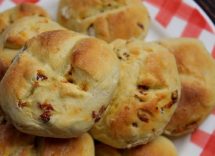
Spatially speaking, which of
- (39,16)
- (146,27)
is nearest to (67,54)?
(39,16)

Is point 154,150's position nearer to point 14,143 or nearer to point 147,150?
point 147,150

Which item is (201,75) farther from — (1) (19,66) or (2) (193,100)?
(1) (19,66)

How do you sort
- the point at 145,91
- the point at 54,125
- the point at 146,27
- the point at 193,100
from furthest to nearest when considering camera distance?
the point at 146,27 < the point at 193,100 < the point at 145,91 < the point at 54,125

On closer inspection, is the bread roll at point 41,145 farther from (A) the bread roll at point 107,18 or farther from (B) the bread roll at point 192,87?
(A) the bread roll at point 107,18

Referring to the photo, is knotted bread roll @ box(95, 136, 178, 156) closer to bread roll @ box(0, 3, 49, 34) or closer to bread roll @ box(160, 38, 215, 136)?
bread roll @ box(160, 38, 215, 136)

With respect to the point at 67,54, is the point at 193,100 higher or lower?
lower

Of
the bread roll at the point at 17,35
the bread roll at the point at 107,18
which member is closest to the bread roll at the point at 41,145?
the bread roll at the point at 17,35
